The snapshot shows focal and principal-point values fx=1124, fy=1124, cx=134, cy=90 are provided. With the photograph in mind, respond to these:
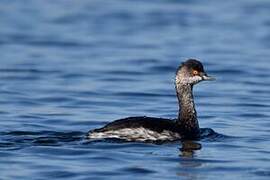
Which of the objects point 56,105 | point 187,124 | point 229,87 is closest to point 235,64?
point 229,87

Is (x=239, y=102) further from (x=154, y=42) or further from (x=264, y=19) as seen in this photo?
(x=264, y=19)

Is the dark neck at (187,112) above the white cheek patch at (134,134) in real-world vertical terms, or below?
above

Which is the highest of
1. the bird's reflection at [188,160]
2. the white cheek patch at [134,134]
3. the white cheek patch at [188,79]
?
the white cheek patch at [188,79]

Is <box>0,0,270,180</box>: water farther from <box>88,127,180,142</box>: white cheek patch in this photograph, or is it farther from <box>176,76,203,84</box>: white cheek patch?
<box>176,76,203,84</box>: white cheek patch

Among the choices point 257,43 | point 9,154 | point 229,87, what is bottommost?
point 9,154

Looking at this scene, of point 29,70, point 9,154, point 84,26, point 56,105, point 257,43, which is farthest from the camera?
point 84,26

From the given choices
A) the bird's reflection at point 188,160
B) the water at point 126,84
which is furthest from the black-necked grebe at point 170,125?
the bird's reflection at point 188,160

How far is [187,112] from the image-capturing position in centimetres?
1695

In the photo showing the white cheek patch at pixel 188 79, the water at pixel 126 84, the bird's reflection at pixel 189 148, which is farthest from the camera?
the white cheek patch at pixel 188 79

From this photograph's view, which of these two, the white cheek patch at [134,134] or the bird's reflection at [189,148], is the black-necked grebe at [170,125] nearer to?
the white cheek patch at [134,134]

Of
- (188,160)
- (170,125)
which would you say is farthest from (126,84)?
(188,160)

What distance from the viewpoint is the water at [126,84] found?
47.8ft

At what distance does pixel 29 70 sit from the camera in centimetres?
2470

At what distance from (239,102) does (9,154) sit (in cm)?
684
